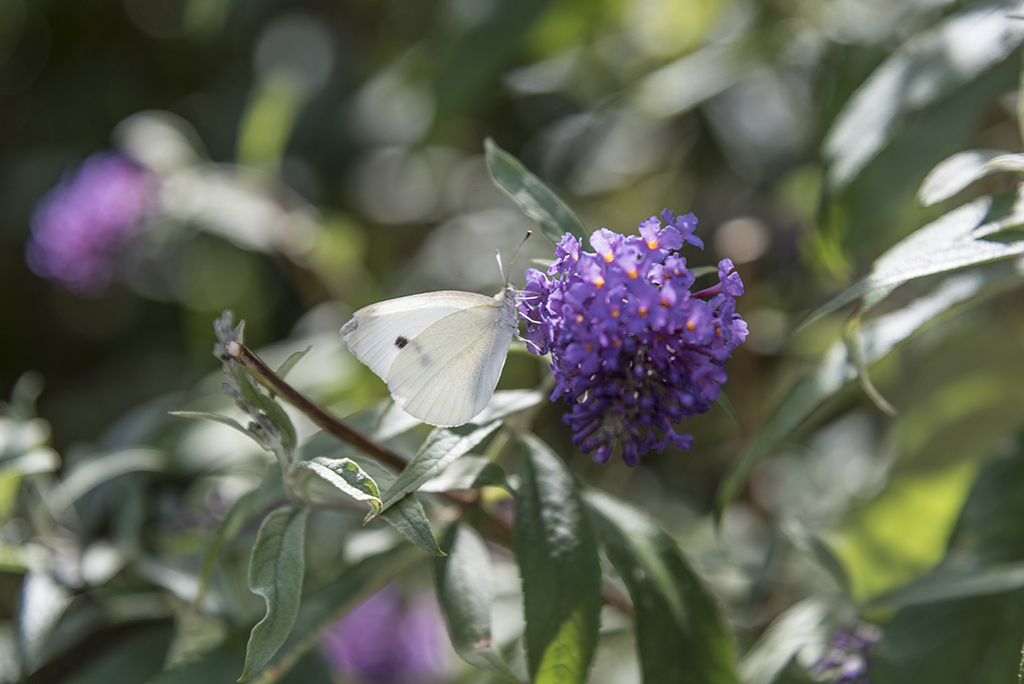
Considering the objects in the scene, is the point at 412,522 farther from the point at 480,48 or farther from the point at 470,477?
the point at 480,48

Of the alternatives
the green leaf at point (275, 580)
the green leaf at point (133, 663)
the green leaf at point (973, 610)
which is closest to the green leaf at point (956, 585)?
the green leaf at point (973, 610)

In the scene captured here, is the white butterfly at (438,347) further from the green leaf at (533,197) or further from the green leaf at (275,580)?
the green leaf at (275,580)

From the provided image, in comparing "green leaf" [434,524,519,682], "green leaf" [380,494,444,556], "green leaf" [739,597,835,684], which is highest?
"green leaf" [380,494,444,556]

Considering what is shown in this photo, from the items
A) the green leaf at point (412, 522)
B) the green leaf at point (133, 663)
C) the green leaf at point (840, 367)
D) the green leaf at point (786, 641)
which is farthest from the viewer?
the green leaf at point (133, 663)

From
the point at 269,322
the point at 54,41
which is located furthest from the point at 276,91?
the point at 54,41

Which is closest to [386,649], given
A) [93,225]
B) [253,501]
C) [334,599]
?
[334,599]

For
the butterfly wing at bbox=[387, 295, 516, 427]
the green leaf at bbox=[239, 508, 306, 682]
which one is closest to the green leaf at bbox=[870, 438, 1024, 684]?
the butterfly wing at bbox=[387, 295, 516, 427]

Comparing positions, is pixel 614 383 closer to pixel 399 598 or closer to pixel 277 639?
pixel 277 639

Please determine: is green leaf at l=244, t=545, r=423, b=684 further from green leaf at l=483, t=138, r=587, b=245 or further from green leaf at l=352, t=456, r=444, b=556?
green leaf at l=483, t=138, r=587, b=245
